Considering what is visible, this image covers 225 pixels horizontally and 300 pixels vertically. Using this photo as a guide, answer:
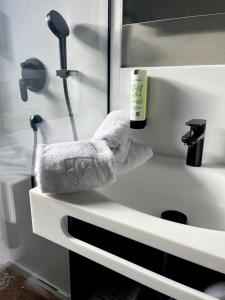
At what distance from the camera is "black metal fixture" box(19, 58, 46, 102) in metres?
0.90

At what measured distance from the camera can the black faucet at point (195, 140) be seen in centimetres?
58

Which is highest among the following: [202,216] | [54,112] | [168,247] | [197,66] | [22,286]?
[197,66]

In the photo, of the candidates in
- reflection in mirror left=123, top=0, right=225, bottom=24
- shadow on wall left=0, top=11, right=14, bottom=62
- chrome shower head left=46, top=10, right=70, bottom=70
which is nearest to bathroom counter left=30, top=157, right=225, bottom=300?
reflection in mirror left=123, top=0, right=225, bottom=24

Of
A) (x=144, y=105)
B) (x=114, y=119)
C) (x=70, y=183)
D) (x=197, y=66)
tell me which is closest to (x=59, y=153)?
(x=70, y=183)

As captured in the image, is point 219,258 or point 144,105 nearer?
point 219,258

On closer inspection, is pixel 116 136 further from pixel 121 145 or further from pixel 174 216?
pixel 174 216

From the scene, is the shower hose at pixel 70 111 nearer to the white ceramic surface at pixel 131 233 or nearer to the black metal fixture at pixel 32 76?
the black metal fixture at pixel 32 76

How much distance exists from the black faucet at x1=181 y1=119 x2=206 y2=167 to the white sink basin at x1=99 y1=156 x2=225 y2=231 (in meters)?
0.02

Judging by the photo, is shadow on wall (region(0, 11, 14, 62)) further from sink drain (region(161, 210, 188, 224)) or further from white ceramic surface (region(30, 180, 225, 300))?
sink drain (region(161, 210, 188, 224))

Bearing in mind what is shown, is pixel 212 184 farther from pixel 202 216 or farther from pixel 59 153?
pixel 59 153

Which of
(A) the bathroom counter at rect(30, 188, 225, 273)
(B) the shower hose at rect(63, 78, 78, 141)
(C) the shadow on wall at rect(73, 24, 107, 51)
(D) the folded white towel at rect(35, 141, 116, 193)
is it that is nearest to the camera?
(A) the bathroom counter at rect(30, 188, 225, 273)

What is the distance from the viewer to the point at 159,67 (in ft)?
2.26

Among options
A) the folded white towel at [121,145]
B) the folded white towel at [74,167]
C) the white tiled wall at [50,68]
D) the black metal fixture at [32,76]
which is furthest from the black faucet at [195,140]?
the black metal fixture at [32,76]

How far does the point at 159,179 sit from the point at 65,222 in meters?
0.31
